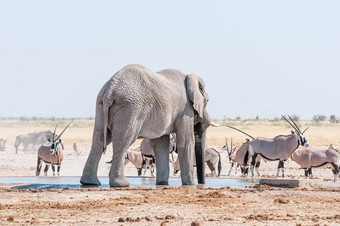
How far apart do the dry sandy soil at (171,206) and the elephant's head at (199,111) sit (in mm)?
1881

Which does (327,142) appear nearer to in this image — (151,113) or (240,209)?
(151,113)

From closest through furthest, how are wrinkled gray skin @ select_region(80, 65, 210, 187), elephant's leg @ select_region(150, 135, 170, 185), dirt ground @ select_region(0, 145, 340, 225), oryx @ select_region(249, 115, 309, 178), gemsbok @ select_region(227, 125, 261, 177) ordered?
dirt ground @ select_region(0, 145, 340, 225)
wrinkled gray skin @ select_region(80, 65, 210, 187)
elephant's leg @ select_region(150, 135, 170, 185)
oryx @ select_region(249, 115, 309, 178)
gemsbok @ select_region(227, 125, 261, 177)

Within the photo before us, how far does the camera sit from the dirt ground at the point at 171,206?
859 cm

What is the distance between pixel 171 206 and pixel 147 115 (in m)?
3.43

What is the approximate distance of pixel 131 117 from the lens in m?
12.9

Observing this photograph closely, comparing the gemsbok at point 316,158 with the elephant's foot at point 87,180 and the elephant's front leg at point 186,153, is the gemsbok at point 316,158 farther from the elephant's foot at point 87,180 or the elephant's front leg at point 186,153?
the elephant's foot at point 87,180

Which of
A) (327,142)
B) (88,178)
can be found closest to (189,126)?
(88,178)

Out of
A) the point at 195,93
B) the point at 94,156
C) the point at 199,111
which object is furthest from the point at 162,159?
the point at 94,156

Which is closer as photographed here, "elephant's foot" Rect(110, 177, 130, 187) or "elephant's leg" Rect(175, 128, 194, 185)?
"elephant's foot" Rect(110, 177, 130, 187)

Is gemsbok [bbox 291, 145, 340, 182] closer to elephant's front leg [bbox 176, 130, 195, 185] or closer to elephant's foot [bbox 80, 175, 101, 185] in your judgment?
elephant's front leg [bbox 176, 130, 195, 185]

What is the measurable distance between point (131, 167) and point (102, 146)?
A: 1401 centimetres

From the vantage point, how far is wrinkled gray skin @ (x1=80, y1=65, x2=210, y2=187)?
12.9m

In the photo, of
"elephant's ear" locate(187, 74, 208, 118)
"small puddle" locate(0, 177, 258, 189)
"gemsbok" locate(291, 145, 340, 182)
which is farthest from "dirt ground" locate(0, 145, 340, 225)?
"gemsbok" locate(291, 145, 340, 182)

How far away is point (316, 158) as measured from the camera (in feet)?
70.2
